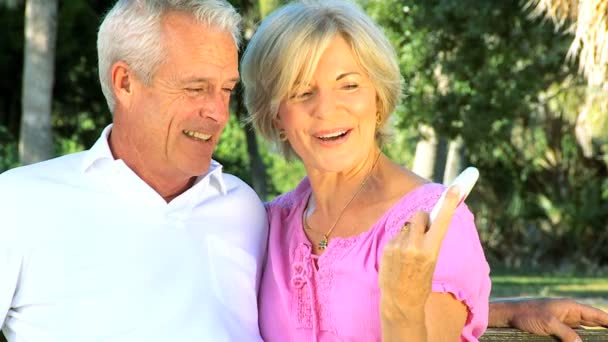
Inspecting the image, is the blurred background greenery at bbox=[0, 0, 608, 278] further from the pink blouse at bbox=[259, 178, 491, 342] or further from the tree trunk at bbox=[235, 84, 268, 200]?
the pink blouse at bbox=[259, 178, 491, 342]

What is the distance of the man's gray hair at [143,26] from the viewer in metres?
3.33

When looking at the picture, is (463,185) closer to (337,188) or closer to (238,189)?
(337,188)

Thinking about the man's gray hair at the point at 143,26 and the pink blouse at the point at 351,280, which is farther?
the man's gray hair at the point at 143,26

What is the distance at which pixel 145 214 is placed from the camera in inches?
129

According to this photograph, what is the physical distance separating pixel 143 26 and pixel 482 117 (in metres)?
12.2

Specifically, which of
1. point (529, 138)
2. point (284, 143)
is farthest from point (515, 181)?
point (284, 143)

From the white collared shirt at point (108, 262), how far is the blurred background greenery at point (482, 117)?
852 cm

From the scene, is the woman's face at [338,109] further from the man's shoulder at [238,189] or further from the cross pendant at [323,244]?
the man's shoulder at [238,189]

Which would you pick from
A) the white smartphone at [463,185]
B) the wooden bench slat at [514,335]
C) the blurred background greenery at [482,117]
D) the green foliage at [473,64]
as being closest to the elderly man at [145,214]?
the wooden bench slat at [514,335]

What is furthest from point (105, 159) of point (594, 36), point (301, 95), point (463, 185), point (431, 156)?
point (431, 156)

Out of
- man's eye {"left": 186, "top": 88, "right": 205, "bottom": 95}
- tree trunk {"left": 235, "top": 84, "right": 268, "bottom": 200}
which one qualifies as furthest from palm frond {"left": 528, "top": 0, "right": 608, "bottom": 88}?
man's eye {"left": 186, "top": 88, "right": 205, "bottom": 95}

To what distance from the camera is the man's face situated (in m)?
3.33

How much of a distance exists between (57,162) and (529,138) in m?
19.5

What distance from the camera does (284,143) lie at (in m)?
3.60
